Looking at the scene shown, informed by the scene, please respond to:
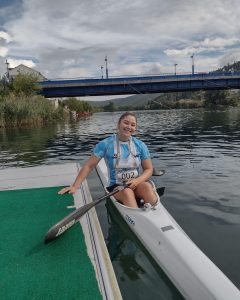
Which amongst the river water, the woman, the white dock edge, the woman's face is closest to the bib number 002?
the woman

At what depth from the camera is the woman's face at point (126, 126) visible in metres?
6.18

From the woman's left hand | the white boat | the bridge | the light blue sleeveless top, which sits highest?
the bridge

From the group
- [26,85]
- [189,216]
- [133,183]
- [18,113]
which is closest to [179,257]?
[133,183]

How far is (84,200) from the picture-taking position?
7.02 m

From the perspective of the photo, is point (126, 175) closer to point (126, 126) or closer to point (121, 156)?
point (121, 156)

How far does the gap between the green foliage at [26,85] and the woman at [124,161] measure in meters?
49.9

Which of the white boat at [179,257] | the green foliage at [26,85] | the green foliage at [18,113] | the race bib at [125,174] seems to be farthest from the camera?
the green foliage at [26,85]

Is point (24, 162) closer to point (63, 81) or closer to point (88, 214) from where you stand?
point (88, 214)

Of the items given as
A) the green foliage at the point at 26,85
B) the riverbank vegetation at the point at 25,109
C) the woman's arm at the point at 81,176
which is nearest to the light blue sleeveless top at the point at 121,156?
the woman's arm at the point at 81,176

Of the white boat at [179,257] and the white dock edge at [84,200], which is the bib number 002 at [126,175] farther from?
the white dock edge at [84,200]

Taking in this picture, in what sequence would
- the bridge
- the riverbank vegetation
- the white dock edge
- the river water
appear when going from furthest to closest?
the bridge
the riverbank vegetation
the river water
the white dock edge

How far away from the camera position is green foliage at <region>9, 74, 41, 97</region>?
53.7 meters

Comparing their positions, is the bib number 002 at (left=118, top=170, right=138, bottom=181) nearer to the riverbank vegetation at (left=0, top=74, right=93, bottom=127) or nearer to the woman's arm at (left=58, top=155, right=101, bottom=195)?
the woman's arm at (left=58, top=155, right=101, bottom=195)

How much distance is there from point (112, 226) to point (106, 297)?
3.29 m
